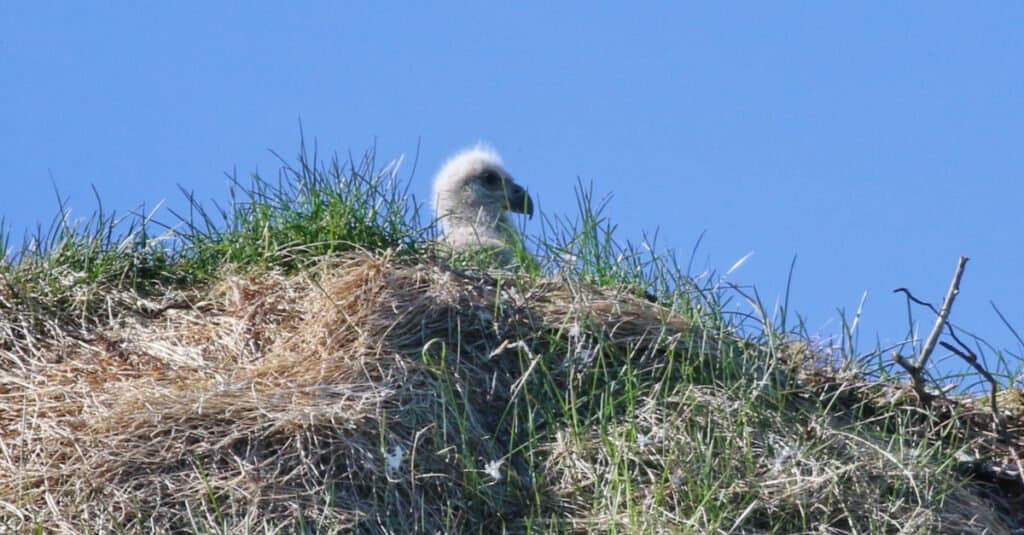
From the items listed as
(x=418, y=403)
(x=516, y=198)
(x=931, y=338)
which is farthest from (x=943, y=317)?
(x=516, y=198)

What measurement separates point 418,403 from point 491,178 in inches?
181

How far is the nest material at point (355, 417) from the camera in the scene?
4.64m

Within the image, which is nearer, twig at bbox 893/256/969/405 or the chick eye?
twig at bbox 893/256/969/405

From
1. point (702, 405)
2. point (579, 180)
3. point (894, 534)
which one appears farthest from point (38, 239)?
point (894, 534)

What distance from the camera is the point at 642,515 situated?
4.59m

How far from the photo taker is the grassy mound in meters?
4.67

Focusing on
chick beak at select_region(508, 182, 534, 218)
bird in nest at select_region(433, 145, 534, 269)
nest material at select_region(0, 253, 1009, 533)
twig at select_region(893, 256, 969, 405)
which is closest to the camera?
nest material at select_region(0, 253, 1009, 533)

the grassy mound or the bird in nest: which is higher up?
the bird in nest

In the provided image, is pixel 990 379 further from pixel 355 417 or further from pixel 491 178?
pixel 491 178

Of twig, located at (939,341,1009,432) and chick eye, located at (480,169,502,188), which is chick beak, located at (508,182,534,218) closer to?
chick eye, located at (480,169,502,188)

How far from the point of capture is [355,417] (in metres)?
4.86

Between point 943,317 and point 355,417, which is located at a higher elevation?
point 943,317

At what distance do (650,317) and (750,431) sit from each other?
0.77m

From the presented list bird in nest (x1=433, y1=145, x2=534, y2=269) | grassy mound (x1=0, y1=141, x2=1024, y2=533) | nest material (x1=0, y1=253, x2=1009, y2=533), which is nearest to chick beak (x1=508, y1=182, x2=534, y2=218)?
bird in nest (x1=433, y1=145, x2=534, y2=269)
